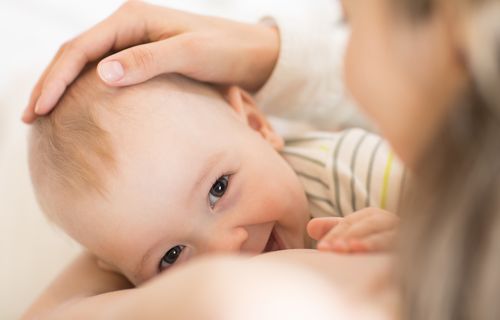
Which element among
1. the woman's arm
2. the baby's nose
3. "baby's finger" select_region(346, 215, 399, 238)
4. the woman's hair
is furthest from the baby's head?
the woman's hair

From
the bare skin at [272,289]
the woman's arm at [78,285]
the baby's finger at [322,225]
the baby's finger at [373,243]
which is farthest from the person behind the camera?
→ the woman's arm at [78,285]

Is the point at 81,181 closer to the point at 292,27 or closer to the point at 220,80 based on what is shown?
the point at 220,80

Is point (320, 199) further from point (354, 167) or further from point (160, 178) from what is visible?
point (160, 178)

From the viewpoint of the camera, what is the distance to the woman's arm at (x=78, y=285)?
3.30 feet

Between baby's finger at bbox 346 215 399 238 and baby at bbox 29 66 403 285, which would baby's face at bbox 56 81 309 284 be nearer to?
baby at bbox 29 66 403 285

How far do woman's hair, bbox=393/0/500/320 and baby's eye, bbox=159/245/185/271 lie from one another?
470 millimetres

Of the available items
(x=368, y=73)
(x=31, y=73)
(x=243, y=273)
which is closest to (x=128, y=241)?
(x=243, y=273)

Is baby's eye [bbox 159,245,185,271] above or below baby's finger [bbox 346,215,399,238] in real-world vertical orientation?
below

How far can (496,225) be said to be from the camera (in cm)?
44

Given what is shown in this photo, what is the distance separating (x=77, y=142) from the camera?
0.87 m

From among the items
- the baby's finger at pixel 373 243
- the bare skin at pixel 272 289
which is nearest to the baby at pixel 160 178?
the baby's finger at pixel 373 243

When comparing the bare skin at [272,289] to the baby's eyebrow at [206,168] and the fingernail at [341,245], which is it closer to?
Result: the fingernail at [341,245]

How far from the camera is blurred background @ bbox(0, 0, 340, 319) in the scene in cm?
116

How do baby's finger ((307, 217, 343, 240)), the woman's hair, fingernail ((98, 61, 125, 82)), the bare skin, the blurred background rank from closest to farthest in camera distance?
the woman's hair < the bare skin < baby's finger ((307, 217, 343, 240)) < fingernail ((98, 61, 125, 82)) < the blurred background
